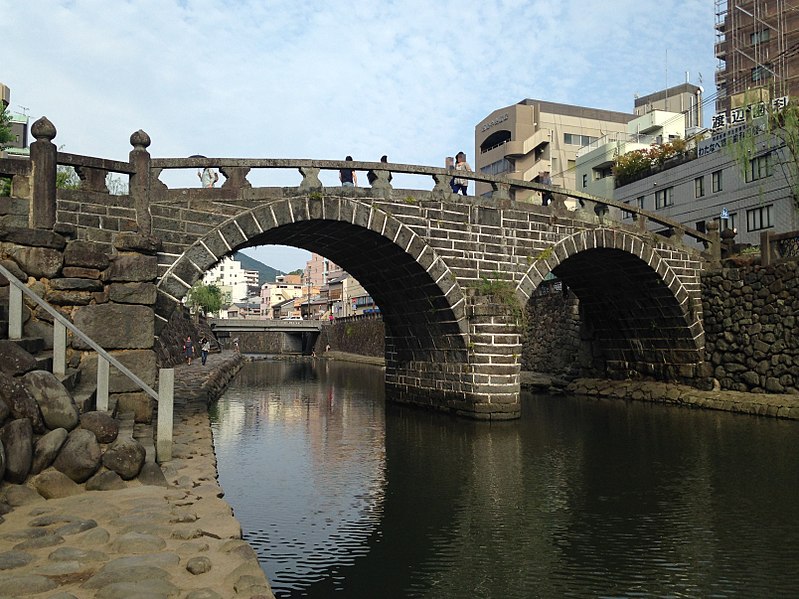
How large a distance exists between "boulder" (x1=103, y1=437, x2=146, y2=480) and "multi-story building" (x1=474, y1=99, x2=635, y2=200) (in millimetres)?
49708

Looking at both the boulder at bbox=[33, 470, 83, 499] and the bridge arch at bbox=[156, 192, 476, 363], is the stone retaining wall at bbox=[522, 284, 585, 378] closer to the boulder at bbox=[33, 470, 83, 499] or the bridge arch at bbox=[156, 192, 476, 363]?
the bridge arch at bbox=[156, 192, 476, 363]

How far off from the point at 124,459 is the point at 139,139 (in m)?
7.47

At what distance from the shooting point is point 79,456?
665 cm

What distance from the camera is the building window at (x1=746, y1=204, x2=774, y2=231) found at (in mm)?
29742

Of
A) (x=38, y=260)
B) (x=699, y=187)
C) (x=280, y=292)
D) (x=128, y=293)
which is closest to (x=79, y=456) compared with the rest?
(x=128, y=293)

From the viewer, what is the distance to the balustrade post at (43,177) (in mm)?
10555

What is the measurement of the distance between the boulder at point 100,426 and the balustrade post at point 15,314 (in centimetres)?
171

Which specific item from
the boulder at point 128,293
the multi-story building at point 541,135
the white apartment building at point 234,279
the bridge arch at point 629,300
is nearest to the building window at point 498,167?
the multi-story building at point 541,135

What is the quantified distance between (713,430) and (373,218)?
9.92 m

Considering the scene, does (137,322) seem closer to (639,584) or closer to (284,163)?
(284,163)

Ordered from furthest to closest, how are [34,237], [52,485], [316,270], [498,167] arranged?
[316,270] < [498,167] < [34,237] < [52,485]

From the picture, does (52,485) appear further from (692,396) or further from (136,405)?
(692,396)

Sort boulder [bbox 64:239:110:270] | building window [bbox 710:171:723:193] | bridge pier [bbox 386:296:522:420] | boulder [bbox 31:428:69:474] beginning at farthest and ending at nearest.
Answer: building window [bbox 710:171:723:193]
bridge pier [bbox 386:296:522:420]
boulder [bbox 64:239:110:270]
boulder [bbox 31:428:69:474]

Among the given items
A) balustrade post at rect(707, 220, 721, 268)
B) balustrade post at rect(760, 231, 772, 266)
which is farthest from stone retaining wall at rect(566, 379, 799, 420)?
balustrade post at rect(707, 220, 721, 268)
